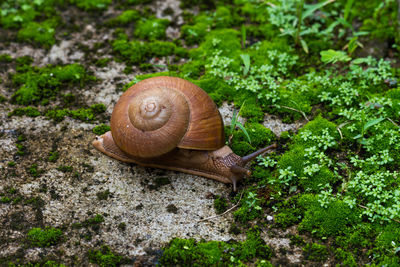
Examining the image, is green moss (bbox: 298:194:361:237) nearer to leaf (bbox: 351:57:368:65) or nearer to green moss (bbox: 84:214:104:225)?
green moss (bbox: 84:214:104:225)

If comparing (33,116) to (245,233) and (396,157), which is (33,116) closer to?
(245,233)

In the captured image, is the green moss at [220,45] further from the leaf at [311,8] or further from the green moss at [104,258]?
the green moss at [104,258]

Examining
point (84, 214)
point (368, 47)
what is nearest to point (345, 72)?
point (368, 47)

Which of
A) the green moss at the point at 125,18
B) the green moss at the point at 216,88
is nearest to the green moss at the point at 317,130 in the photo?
the green moss at the point at 216,88

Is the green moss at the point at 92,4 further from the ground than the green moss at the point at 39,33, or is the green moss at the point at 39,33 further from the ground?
the green moss at the point at 92,4

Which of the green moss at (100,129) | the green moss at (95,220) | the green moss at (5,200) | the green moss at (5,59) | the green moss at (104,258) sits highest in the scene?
the green moss at (5,59)

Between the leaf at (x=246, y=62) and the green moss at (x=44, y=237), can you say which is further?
the leaf at (x=246, y=62)

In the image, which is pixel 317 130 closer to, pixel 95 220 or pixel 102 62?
pixel 95 220

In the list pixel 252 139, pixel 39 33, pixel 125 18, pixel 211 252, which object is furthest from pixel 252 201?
pixel 39 33
